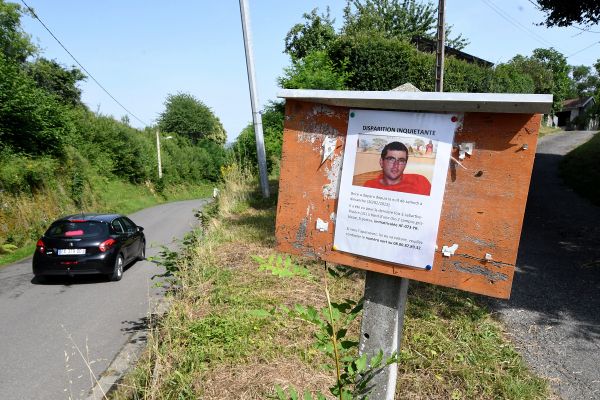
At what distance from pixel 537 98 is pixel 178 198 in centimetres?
3747

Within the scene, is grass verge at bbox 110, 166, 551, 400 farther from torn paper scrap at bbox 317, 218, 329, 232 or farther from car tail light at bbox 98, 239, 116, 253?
car tail light at bbox 98, 239, 116, 253

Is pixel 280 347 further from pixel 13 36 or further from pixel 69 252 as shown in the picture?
pixel 13 36

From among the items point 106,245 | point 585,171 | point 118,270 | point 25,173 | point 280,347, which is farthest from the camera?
point 585,171

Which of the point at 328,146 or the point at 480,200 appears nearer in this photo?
the point at 480,200

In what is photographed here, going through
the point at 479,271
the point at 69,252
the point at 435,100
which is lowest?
the point at 69,252

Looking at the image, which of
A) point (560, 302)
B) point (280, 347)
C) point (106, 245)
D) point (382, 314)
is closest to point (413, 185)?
point (382, 314)

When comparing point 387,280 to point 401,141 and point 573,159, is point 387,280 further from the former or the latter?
point 573,159

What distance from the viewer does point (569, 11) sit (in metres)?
11.3

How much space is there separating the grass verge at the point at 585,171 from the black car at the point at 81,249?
12.9 m

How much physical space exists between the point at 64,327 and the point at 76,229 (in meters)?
3.48

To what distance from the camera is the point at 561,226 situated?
988 centimetres

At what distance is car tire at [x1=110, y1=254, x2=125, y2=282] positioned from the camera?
31.6ft

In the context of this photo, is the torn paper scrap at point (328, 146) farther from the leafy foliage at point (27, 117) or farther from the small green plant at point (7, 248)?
the leafy foliage at point (27, 117)

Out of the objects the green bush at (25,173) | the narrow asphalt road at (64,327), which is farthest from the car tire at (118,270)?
the green bush at (25,173)
